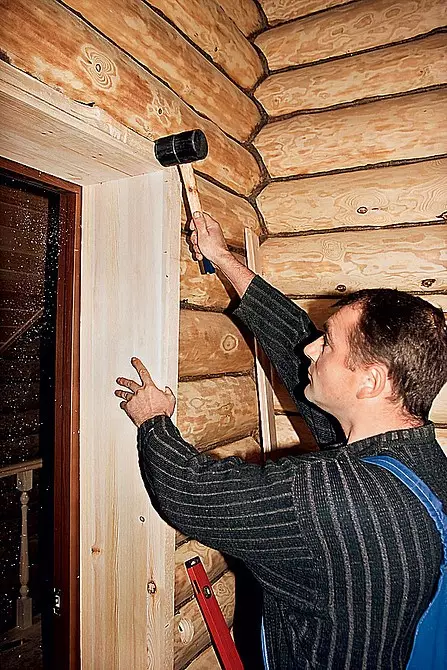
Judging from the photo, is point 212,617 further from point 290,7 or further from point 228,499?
point 290,7

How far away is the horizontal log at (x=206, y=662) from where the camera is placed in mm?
1998

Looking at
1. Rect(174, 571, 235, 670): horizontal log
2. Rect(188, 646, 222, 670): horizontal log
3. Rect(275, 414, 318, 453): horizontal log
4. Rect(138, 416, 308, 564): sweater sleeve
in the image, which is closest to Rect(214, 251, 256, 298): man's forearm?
Rect(138, 416, 308, 564): sweater sleeve

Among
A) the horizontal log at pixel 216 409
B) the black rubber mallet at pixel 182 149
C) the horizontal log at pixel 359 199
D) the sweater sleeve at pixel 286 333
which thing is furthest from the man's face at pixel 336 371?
the horizontal log at pixel 359 199

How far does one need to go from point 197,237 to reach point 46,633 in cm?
139

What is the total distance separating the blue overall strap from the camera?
1349 millimetres

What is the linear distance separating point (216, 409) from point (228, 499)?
0.76 meters

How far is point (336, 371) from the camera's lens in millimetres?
1599

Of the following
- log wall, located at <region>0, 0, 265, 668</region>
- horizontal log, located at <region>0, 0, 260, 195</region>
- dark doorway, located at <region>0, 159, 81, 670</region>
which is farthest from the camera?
dark doorway, located at <region>0, 159, 81, 670</region>

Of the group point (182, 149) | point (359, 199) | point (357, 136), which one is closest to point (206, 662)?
point (182, 149)

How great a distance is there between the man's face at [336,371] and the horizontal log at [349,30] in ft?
4.63

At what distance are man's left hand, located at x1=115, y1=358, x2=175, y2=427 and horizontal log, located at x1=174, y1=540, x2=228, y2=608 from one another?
1.78 ft

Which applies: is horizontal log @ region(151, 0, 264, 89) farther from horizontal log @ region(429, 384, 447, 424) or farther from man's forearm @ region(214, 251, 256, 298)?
horizontal log @ region(429, 384, 447, 424)

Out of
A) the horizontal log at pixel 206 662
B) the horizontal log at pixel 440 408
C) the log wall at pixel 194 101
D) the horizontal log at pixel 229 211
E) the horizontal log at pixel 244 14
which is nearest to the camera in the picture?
the log wall at pixel 194 101

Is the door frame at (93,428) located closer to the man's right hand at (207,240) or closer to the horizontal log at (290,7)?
the man's right hand at (207,240)
